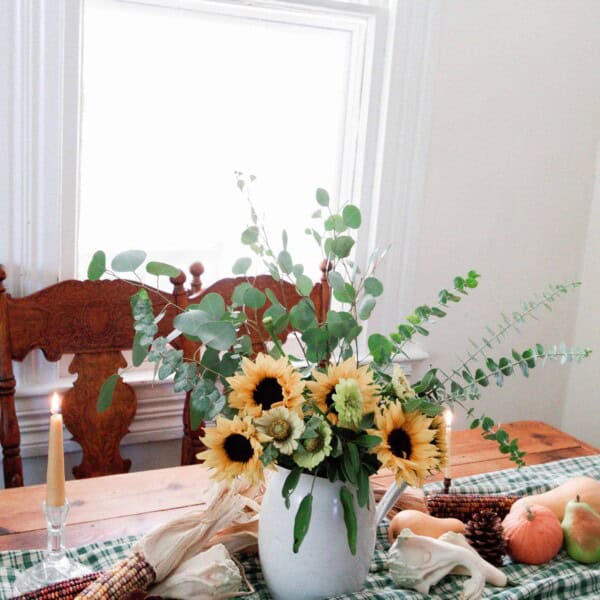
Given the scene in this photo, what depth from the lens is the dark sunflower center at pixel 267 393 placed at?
2.95ft

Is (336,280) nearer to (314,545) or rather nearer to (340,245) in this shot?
→ (340,245)

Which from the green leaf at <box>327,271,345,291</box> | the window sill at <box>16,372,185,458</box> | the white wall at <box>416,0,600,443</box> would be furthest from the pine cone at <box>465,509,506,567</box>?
the white wall at <box>416,0,600,443</box>

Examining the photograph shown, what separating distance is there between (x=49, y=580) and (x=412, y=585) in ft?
1.51

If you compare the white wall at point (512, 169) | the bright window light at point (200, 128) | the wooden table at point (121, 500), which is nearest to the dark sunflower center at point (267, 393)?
the wooden table at point (121, 500)

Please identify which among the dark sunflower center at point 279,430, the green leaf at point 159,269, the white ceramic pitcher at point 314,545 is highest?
the green leaf at point 159,269

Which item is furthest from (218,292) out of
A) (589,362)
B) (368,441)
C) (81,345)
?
(589,362)

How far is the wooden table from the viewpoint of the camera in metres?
1.19

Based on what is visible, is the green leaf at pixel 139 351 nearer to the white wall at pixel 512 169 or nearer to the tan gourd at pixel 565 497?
the tan gourd at pixel 565 497

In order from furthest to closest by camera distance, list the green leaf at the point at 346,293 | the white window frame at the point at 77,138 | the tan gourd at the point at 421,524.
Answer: the white window frame at the point at 77,138 < the tan gourd at the point at 421,524 < the green leaf at the point at 346,293

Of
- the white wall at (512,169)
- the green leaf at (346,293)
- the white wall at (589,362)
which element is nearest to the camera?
the green leaf at (346,293)

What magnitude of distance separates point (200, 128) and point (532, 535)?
4.00 ft

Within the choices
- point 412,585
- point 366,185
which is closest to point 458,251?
point 366,185

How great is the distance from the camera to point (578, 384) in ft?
8.45

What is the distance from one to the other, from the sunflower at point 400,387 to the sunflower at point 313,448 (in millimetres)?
94
